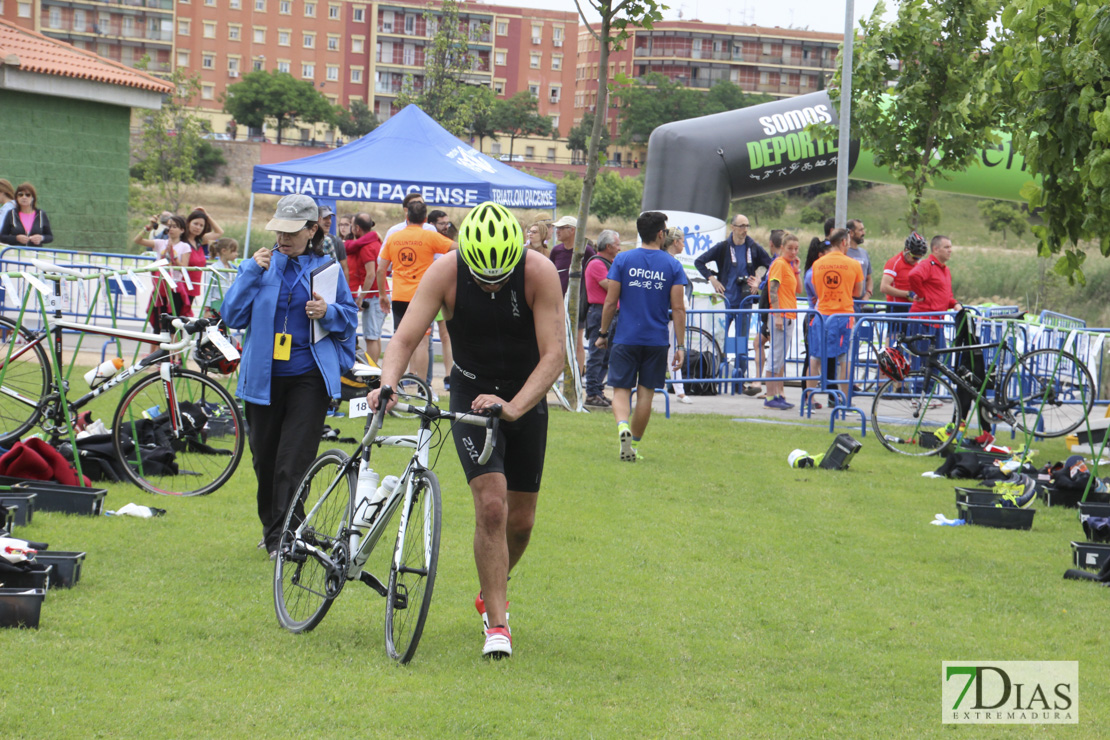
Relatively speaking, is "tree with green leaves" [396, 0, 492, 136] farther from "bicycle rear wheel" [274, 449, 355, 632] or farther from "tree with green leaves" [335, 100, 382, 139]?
"bicycle rear wheel" [274, 449, 355, 632]

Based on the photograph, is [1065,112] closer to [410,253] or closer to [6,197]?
[410,253]

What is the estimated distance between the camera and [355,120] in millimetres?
100188

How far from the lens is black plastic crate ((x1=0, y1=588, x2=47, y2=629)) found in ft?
16.8

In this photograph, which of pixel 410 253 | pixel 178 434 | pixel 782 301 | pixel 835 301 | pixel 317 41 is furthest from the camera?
pixel 317 41

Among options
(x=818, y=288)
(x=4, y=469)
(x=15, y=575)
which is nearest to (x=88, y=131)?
(x=818, y=288)

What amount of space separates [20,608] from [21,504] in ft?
6.77

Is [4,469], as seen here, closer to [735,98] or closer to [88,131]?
[88,131]

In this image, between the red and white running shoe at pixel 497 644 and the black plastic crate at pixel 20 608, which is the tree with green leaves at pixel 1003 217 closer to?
the red and white running shoe at pixel 497 644

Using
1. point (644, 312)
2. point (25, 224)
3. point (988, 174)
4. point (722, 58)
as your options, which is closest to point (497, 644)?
point (644, 312)

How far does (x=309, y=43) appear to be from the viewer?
112m

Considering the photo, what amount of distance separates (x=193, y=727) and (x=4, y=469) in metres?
4.17

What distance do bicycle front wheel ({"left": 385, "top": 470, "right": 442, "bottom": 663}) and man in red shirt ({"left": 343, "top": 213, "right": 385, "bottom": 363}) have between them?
9733 mm

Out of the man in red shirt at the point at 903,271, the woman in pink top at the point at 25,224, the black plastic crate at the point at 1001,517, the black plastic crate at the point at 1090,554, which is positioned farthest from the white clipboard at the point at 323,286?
the woman in pink top at the point at 25,224

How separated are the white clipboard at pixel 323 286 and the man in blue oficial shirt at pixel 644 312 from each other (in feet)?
13.8
